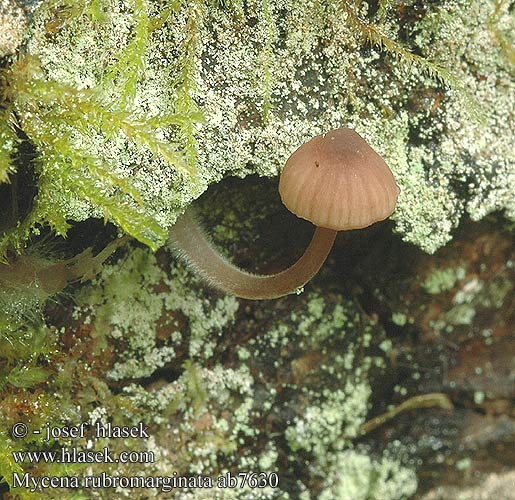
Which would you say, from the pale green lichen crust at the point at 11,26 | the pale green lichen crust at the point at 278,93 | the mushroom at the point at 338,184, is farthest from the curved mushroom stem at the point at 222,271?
the pale green lichen crust at the point at 11,26

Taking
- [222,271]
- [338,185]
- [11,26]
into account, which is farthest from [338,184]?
[11,26]

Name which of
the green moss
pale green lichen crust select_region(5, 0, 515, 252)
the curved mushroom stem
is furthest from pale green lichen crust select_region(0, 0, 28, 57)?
the green moss

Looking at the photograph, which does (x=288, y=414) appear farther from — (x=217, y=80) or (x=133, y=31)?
(x=133, y=31)

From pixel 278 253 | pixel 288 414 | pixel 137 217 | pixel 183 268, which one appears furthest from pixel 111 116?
pixel 288 414

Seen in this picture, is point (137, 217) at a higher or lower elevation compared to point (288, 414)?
higher

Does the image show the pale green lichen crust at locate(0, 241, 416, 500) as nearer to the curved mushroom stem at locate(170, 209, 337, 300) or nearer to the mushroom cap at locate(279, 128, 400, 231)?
the curved mushroom stem at locate(170, 209, 337, 300)

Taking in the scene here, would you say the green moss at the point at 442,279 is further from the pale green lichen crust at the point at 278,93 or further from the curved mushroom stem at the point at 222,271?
the curved mushroom stem at the point at 222,271
